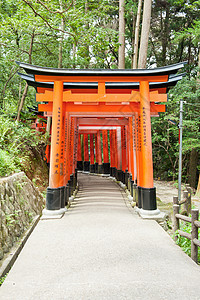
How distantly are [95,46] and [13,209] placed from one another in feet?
20.2

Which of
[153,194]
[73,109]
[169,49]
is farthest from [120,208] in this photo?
[169,49]

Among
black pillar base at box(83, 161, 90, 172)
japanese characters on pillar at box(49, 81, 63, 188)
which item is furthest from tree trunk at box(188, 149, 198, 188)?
japanese characters on pillar at box(49, 81, 63, 188)

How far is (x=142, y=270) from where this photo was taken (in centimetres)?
345

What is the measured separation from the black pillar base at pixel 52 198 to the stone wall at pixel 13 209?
411mm

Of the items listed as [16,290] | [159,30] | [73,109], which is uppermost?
[159,30]

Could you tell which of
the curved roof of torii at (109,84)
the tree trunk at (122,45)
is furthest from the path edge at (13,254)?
the tree trunk at (122,45)

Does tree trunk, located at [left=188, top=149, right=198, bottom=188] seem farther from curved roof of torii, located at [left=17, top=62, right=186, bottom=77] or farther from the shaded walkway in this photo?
the shaded walkway

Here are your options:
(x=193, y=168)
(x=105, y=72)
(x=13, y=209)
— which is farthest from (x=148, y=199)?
(x=193, y=168)

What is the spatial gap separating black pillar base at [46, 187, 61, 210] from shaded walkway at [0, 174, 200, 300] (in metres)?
0.74

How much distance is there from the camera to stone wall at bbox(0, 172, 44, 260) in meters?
4.22

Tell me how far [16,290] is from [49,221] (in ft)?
10.2

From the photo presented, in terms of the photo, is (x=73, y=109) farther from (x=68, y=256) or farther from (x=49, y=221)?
(x=68, y=256)

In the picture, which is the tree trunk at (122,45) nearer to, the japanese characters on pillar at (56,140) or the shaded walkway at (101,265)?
the japanese characters on pillar at (56,140)

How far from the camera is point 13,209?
4.92 m
